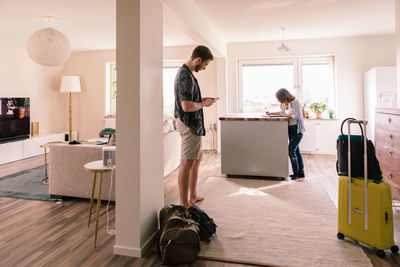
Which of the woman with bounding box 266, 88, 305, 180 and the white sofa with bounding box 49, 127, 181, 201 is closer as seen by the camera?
the white sofa with bounding box 49, 127, 181, 201

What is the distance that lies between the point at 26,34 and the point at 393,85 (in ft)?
22.2

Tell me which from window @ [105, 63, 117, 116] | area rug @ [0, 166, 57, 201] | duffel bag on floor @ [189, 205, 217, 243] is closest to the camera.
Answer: duffel bag on floor @ [189, 205, 217, 243]

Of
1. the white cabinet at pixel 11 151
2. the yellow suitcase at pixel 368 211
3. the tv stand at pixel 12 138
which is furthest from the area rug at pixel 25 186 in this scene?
the yellow suitcase at pixel 368 211

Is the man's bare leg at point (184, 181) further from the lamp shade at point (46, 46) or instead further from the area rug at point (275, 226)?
the lamp shade at point (46, 46)

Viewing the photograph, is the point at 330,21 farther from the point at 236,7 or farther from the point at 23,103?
the point at 23,103

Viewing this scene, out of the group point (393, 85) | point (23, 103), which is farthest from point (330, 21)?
point (23, 103)

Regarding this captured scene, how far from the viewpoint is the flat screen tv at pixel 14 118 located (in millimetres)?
5355

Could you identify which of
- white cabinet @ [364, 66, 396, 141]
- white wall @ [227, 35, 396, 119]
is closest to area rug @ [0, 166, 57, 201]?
white wall @ [227, 35, 396, 119]

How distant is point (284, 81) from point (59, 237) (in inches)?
211

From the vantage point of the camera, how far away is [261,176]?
4.17 meters

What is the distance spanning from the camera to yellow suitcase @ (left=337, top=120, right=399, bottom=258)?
1.93 meters

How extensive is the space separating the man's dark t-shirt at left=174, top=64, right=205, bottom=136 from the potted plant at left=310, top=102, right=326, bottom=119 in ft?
13.9

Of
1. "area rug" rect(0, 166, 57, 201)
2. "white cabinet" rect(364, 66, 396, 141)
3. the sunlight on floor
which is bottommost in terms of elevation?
the sunlight on floor

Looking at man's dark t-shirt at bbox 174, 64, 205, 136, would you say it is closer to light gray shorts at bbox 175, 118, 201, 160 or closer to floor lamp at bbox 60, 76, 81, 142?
light gray shorts at bbox 175, 118, 201, 160
